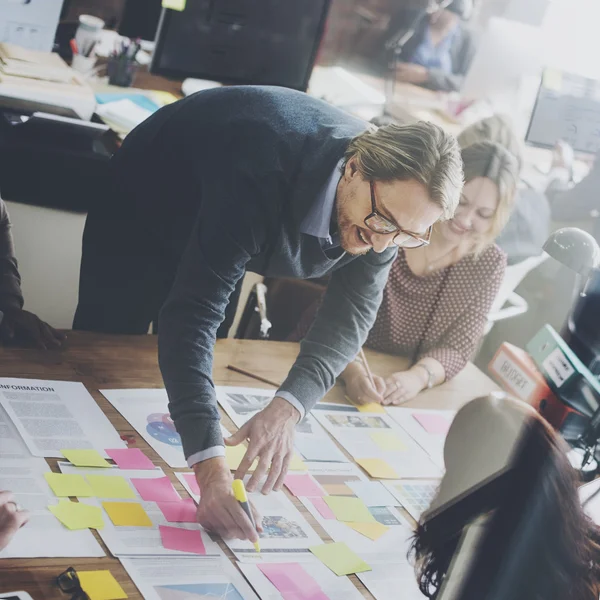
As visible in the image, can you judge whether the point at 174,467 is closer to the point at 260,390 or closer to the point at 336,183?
the point at 260,390

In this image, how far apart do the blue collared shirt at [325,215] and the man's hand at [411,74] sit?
281 cm

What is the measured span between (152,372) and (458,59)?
10.2 ft

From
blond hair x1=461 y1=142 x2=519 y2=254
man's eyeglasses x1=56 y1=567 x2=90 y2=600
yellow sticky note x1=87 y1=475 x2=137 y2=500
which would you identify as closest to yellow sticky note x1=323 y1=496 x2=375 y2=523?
yellow sticky note x1=87 y1=475 x2=137 y2=500

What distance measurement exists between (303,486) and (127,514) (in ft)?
1.07

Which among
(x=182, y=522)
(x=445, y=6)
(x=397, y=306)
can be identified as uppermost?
(x=445, y=6)

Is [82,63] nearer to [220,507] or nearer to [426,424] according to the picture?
[426,424]

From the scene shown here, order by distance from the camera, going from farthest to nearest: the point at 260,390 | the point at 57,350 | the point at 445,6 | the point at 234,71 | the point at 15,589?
1. the point at 445,6
2. the point at 234,71
3. the point at 260,390
4. the point at 57,350
5. the point at 15,589

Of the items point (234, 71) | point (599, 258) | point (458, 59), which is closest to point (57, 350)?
point (599, 258)

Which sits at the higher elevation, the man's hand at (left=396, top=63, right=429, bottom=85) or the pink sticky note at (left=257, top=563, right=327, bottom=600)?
the man's hand at (left=396, top=63, right=429, bottom=85)

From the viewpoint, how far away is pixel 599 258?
1270 mm

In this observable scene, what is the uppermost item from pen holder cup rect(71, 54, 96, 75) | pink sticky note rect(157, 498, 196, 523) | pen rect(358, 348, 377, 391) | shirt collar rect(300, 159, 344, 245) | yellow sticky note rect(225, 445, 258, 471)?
shirt collar rect(300, 159, 344, 245)

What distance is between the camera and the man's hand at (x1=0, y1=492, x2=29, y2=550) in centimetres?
97

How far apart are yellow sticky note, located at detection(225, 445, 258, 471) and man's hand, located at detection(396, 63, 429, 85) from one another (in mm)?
2972

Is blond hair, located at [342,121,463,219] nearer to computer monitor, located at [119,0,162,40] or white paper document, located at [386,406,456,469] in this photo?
white paper document, located at [386,406,456,469]
